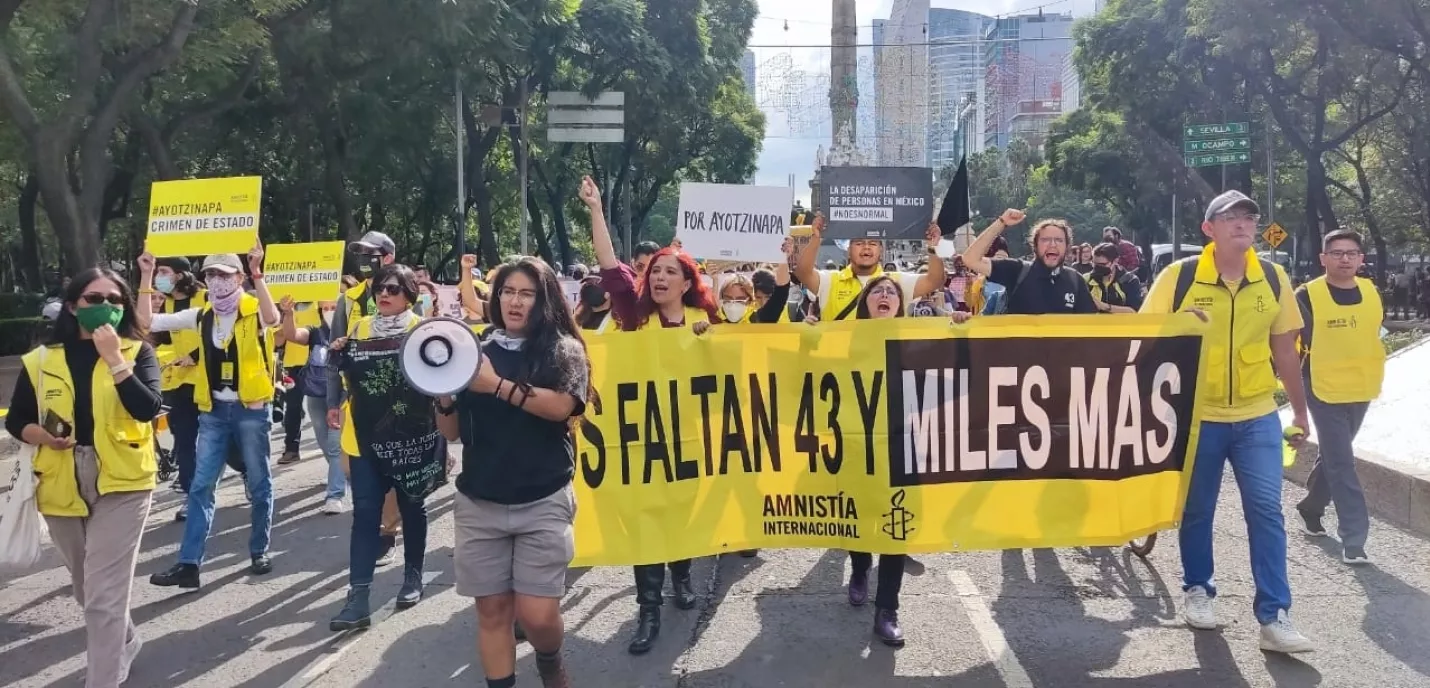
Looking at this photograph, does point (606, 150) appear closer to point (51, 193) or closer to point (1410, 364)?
point (51, 193)

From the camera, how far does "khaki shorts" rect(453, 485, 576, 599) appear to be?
366 cm

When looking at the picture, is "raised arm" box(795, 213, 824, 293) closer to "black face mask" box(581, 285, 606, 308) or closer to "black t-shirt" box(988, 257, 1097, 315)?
"black t-shirt" box(988, 257, 1097, 315)

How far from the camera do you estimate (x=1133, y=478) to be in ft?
16.4

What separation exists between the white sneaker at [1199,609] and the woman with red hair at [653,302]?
2.35 m

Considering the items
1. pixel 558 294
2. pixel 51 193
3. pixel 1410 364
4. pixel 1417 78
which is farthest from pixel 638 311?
pixel 1417 78

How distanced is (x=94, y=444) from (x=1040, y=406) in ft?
12.8

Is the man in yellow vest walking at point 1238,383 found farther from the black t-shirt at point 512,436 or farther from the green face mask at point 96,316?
the green face mask at point 96,316

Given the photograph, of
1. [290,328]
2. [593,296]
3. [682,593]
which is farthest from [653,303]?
[290,328]

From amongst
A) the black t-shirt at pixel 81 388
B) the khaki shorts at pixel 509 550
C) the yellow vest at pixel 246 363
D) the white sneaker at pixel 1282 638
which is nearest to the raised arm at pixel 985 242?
the white sneaker at pixel 1282 638

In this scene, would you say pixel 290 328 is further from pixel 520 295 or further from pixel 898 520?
pixel 898 520

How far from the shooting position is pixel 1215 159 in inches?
1040

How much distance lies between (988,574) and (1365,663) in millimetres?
2009

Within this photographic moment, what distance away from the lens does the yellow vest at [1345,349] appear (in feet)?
20.9

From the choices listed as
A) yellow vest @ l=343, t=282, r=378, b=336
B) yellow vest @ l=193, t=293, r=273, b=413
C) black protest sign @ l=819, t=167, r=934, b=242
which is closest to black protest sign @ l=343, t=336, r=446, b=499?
yellow vest @ l=193, t=293, r=273, b=413
